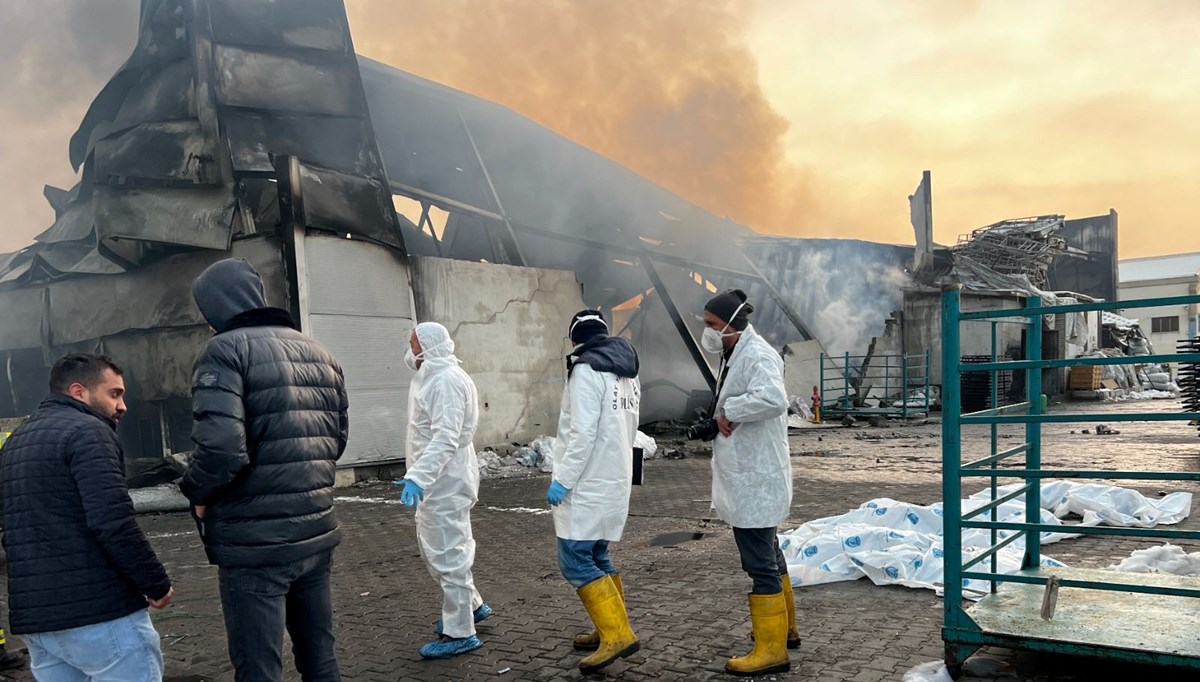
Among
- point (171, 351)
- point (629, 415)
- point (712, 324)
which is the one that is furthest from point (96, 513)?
point (171, 351)

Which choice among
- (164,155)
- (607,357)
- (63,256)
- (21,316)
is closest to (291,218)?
(164,155)

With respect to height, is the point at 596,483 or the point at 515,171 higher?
the point at 515,171

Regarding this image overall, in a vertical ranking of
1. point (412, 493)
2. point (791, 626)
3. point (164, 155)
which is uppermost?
point (164, 155)

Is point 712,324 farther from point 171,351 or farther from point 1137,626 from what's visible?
point 171,351

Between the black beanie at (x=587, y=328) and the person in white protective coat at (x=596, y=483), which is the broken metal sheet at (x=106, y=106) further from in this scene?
the person in white protective coat at (x=596, y=483)

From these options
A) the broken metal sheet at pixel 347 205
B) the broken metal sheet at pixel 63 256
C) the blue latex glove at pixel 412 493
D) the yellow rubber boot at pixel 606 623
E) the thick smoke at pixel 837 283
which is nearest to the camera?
the yellow rubber boot at pixel 606 623

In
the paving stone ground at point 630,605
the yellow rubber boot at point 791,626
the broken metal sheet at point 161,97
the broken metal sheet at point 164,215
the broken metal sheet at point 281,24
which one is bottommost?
the paving stone ground at point 630,605

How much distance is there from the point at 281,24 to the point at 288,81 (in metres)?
0.86

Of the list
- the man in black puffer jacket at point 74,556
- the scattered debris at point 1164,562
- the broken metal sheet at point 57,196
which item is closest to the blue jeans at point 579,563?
the man in black puffer jacket at point 74,556

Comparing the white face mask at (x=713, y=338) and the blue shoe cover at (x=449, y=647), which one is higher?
the white face mask at (x=713, y=338)

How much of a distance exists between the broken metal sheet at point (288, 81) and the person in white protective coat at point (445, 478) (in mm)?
8179

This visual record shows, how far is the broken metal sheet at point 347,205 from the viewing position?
10.1 metres

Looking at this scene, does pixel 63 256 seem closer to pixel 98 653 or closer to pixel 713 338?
pixel 98 653

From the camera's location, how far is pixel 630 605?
4.79m
